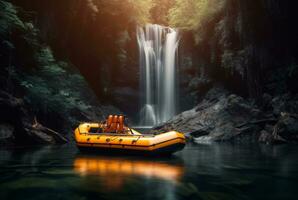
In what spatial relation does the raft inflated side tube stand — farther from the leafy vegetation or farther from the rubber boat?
the leafy vegetation

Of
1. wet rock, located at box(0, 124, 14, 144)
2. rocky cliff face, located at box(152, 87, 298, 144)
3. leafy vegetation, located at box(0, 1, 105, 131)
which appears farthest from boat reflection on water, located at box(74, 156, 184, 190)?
rocky cliff face, located at box(152, 87, 298, 144)

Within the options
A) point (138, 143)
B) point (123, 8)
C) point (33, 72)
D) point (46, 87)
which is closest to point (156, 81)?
point (123, 8)

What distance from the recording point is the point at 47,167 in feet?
31.0

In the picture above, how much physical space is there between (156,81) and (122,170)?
932 inches

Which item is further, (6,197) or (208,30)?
(208,30)

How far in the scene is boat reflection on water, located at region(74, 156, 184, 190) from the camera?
7.90 m

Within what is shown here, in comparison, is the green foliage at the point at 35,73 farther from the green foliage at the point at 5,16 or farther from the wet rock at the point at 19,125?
the wet rock at the point at 19,125

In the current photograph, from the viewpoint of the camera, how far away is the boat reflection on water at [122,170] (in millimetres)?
7902

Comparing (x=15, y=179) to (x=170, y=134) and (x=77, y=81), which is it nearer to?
(x=170, y=134)

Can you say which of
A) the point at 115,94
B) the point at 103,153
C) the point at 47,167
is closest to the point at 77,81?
the point at 115,94

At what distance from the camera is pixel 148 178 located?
804cm

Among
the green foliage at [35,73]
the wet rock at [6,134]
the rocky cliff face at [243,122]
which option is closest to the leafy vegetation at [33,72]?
the green foliage at [35,73]

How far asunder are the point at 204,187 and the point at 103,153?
23.1 feet

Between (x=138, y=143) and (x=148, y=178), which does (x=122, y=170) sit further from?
(x=138, y=143)
